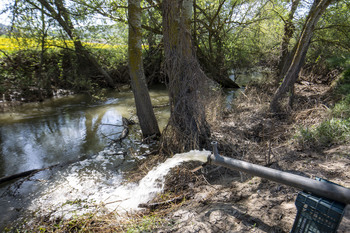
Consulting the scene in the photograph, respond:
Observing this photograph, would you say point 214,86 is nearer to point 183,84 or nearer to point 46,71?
point 183,84

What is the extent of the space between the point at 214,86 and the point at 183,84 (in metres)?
1.43

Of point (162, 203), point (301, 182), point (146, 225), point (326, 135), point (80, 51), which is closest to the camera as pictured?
point (301, 182)

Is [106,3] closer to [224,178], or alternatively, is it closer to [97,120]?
[97,120]

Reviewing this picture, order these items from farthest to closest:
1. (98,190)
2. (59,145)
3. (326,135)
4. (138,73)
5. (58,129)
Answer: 1. (58,129)
2. (59,145)
3. (138,73)
4. (98,190)
5. (326,135)

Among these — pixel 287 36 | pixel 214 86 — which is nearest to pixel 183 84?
pixel 214 86

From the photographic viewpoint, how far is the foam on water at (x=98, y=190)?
146 inches

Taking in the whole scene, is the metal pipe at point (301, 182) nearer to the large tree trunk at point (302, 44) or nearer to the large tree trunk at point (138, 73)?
the large tree trunk at point (138, 73)

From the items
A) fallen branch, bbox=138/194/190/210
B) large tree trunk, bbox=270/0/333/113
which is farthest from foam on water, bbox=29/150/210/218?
large tree trunk, bbox=270/0/333/113

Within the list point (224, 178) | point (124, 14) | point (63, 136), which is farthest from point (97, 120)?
point (224, 178)

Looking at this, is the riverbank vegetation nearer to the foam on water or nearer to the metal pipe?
the foam on water

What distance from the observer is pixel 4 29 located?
30.0ft

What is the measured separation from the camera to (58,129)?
26.0 feet

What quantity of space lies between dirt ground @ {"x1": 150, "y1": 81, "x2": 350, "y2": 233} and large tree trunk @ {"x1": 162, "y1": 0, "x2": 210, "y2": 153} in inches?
27.6

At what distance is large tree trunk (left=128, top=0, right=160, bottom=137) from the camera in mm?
5488
